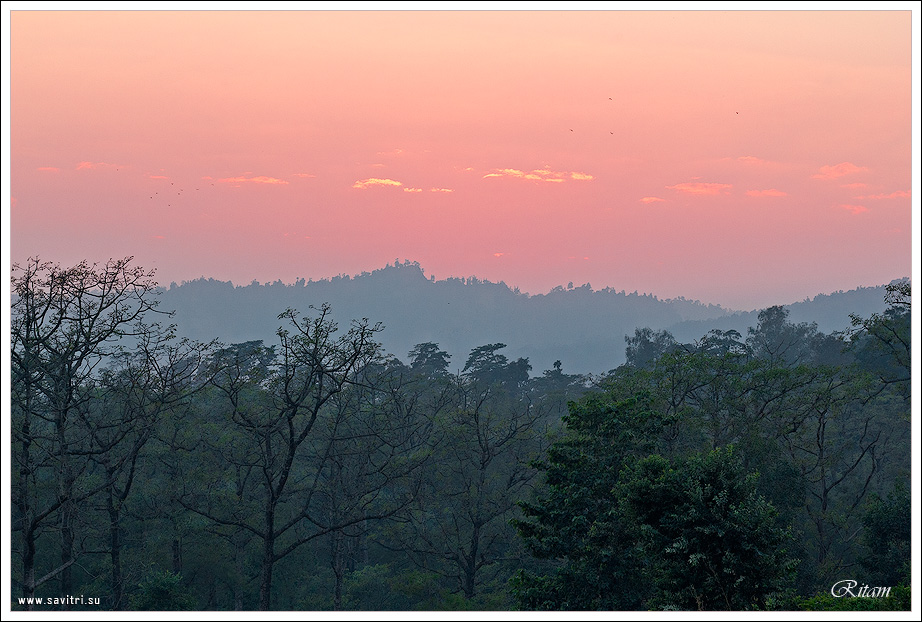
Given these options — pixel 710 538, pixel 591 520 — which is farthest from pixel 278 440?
pixel 710 538

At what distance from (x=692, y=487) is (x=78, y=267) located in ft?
53.8

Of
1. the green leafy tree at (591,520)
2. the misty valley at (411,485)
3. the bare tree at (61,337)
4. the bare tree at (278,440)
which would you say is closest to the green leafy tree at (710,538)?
the misty valley at (411,485)

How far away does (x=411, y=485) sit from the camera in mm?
31578

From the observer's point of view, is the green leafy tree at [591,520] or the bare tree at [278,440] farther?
the bare tree at [278,440]

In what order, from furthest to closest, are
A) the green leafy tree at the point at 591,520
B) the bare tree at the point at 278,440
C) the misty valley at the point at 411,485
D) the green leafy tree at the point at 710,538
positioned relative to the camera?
1. the bare tree at the point at 278,440
2. the green leafy tree at the point at 591,520
3. the misty valley at the point at 411,485
4. the green leafy tree at the point at 710,538

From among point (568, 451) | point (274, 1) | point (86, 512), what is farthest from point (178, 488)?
point (274, 1)

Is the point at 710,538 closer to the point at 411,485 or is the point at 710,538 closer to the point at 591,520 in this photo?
the point at 591,520

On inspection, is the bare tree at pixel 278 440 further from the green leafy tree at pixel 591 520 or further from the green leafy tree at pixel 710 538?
the green leafy tree at pixel 710 538

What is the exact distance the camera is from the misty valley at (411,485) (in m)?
14.5

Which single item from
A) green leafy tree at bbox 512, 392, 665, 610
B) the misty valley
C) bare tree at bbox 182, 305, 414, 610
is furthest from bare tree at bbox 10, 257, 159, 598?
green leafy tree at bbox 512, 392, 665, 610

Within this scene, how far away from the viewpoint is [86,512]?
24797 mm

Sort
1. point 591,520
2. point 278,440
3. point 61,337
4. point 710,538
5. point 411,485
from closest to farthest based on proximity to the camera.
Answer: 1. point 710,538
2. point 591,520
3. point 61,337
4. point 411,485
5. point 278,440

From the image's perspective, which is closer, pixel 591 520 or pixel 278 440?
pixel 591 520

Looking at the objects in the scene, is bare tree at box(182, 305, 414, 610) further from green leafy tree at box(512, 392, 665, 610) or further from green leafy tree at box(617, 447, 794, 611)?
green leafy tree at box(617, 447, 794, 611)
